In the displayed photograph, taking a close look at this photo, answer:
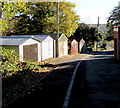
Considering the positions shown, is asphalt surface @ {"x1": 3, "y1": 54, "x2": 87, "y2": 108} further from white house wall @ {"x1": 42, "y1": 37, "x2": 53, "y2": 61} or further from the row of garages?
white house wall @ {"x1": 42, "y1": 37, "x2": 53, "y2": 61}

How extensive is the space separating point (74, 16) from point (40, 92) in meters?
27.5

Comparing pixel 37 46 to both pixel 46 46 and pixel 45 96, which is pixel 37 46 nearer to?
pixel 46 46

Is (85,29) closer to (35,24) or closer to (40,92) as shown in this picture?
(35,24)

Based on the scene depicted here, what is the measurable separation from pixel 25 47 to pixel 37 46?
293cm

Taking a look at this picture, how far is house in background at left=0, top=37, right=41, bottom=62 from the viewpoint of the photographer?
57.6ft

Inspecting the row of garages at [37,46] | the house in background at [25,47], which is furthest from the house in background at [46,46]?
the house in background at [25,47]

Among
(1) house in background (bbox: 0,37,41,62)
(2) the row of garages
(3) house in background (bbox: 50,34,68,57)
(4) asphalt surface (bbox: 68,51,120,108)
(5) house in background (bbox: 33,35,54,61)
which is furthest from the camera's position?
(3) house in background (bbox: 50,34,68,57)

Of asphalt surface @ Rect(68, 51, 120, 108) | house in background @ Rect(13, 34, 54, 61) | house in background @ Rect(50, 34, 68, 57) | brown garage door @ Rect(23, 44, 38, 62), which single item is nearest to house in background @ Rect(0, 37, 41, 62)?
brown garage door @ Rect(23, 44, 38, 62)

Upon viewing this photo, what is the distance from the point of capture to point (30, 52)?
63.4 feet

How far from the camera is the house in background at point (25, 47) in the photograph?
17.6 meters

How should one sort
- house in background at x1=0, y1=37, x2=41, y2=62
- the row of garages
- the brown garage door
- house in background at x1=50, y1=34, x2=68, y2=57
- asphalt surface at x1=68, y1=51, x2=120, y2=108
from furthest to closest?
house in background at x1=50, y1=34, x2=68, y2=57
the brown garage door
the row of garages
house in background at x1=0, y1=37, x2=41, y2=62
asphalt surface at x1=68, y1=51, x2=120, y2=108

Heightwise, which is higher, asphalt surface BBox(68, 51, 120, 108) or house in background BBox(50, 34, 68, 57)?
house in background BBox(50, 34, 68, 57)

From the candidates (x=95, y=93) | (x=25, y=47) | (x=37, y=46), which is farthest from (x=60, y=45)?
(x=95, y=93)

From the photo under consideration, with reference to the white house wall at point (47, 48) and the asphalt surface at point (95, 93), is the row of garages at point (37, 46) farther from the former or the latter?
the asphalt surface at point (95, 93)
